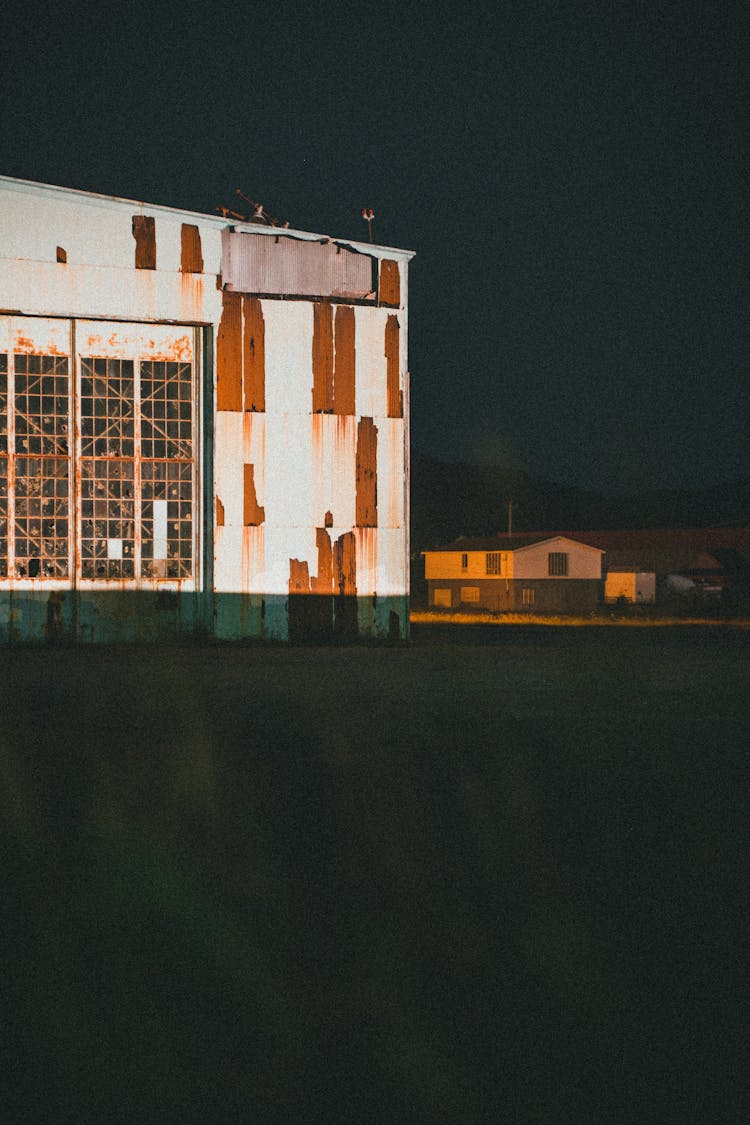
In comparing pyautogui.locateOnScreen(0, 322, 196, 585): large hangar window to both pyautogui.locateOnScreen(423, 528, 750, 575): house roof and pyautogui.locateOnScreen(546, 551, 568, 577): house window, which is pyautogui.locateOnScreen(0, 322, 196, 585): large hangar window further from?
pyautogui.locateOnScreen(546, 551, 568, 577): house window

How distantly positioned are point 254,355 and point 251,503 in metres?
2.59

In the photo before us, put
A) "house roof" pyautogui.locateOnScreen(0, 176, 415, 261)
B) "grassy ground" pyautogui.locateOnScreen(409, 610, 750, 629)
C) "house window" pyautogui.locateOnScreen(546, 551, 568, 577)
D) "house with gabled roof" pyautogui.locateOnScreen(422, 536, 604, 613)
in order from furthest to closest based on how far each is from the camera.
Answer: "house window" pyautogui.locateOnScreen(546, 551, 568, 577), "house with gabled roof" pyautogui.locateOnScreen(422, 536, 604, 613), "grassy ground" pyautogui.locateOnScreen(409, 610, 750, 629), "house roof" pyautogui.locateOnScreen(0, 176, 415, 261)

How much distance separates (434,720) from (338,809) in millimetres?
4131

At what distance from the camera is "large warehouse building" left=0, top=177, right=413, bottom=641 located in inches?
772

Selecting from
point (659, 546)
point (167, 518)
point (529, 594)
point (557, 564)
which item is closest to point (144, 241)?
point (167, 518)

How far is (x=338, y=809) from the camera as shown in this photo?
6.40 metres

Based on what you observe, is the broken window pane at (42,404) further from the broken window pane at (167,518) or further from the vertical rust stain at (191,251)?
the vertical rust stain at (191,251)

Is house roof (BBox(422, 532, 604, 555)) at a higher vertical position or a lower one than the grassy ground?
higher

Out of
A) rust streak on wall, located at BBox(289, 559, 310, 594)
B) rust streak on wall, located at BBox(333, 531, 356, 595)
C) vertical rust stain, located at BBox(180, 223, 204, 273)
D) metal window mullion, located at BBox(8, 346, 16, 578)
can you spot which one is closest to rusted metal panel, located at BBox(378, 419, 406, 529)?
rust streak on wall, located at BBox(333, 531, 356, 595)

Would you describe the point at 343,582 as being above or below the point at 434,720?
above

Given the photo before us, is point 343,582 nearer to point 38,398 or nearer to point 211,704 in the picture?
point 38,398

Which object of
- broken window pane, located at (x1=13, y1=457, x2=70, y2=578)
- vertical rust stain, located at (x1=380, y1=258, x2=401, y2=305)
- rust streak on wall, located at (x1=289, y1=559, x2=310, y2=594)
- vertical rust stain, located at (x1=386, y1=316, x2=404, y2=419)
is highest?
vertical rust stain, located at (x1=380, y1=258, x2=401, y2=305)

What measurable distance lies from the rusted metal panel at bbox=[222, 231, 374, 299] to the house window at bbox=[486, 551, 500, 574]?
156ft

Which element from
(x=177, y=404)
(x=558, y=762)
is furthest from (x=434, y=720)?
(x=177, y=404)
